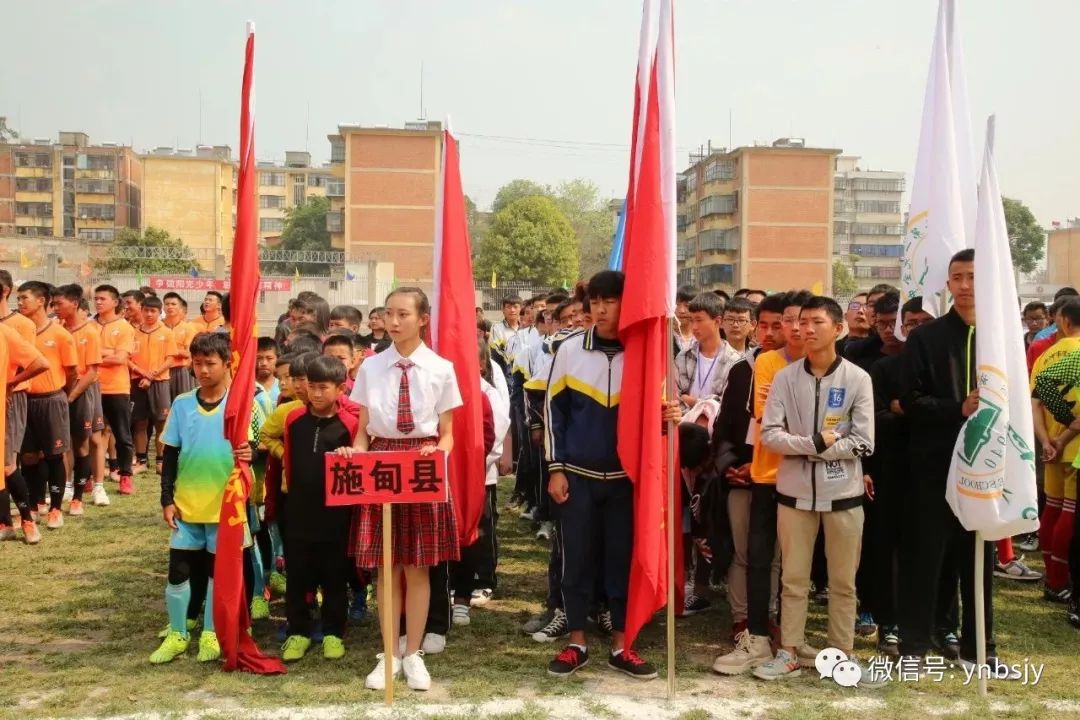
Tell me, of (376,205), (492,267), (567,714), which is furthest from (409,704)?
(376,205)

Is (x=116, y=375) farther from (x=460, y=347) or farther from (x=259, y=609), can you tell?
(x=460, y=347)

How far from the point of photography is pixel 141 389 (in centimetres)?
1121

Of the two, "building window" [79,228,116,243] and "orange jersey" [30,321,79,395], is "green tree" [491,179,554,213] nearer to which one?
"building window" [79,228,116,243]

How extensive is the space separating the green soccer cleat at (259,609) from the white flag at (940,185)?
422 cm

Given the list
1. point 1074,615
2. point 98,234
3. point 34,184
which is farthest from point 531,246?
point 34,184

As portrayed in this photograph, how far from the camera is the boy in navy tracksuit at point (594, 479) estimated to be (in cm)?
524

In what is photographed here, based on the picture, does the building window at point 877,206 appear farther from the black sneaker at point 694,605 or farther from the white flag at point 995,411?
the white flag at point 995,411

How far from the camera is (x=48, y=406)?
823 cm

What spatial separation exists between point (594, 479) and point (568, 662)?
95cm

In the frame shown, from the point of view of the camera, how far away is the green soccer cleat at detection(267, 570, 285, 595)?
265 inches

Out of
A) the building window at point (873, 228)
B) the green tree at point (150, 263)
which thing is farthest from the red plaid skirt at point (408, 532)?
the building window at point (873, 228)

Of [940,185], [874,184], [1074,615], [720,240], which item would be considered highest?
[874,184]

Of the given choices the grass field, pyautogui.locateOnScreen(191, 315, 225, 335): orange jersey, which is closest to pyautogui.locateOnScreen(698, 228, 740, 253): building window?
pyautogui.locateOnScreen(191, 315, 225, 335): orange jersey

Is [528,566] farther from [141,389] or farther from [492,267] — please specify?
[492,267]
